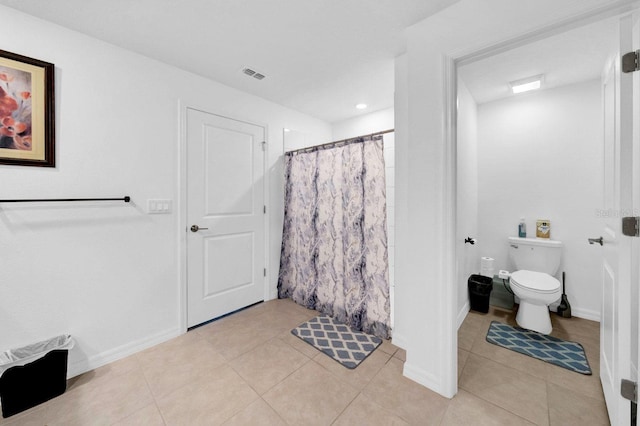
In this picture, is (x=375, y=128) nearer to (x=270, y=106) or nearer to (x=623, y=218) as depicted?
(x=270, y=106)

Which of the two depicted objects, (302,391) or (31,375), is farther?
(302,391)

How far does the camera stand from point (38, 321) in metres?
1.63

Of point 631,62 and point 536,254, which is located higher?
point 631,62

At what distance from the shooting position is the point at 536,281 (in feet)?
7.44

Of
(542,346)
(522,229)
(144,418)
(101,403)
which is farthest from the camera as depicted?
(522,229)

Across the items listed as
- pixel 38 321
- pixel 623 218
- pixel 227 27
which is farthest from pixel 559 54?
pixel 38 321

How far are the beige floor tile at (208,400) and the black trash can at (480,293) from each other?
233 cm

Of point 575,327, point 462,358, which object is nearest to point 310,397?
point 462,358

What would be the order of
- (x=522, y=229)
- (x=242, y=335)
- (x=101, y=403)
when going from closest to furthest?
(x=101, y=403), (x=242, y=335), (x=522, y=229)

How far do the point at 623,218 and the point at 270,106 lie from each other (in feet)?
9.62

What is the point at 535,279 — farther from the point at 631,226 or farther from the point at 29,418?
the point at 29,418

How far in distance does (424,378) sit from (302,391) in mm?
785

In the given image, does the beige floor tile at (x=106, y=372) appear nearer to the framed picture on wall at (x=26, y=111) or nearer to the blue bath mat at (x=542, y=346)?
the framed picture on wall at (x=26, y=111)

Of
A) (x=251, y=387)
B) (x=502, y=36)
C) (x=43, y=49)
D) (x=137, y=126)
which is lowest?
(x=251, y=387)
